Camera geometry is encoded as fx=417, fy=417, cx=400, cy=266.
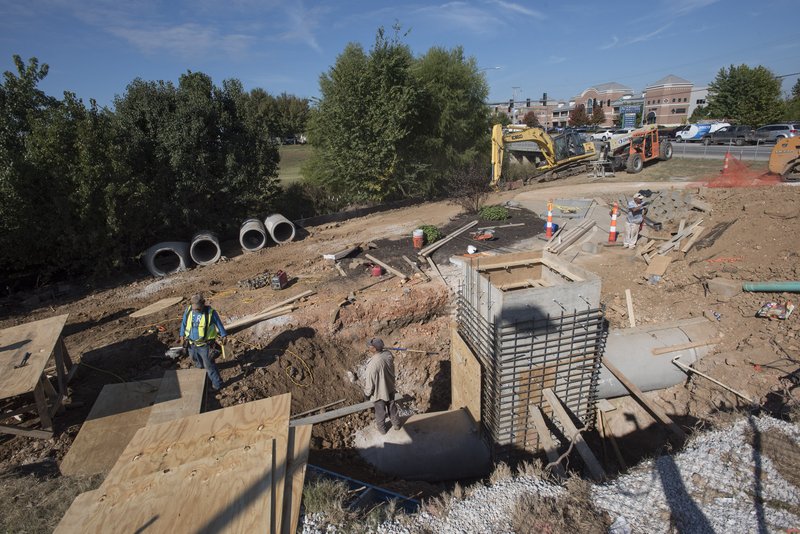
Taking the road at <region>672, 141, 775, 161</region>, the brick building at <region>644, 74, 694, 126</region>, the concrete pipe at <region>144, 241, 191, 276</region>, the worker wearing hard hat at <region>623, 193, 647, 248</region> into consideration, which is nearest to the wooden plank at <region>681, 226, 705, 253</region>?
the worker wearing hard hat at <region>623, 193, 647, 248</region>

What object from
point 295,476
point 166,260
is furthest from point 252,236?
point 295,476

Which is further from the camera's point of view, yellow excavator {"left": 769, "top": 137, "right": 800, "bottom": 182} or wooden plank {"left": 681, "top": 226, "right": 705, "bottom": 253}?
yellow excavator {"left": 769, "top": 137, "right": 800, "bottom": 182}

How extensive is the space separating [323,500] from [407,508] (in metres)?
1.04

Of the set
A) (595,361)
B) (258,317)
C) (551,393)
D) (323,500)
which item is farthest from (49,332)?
(595,361)

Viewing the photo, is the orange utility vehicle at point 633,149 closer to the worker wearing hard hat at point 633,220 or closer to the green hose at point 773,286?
the worker wearing hard hat at point 633,220

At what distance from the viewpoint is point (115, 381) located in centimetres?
773

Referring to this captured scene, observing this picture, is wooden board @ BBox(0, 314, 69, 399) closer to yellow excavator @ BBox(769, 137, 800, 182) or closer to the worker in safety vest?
the worker in safety vest

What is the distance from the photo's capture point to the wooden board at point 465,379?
6.36 m

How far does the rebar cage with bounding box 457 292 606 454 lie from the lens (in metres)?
5.79

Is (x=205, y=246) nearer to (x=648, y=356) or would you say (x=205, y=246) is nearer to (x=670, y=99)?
(x=648, y=356)

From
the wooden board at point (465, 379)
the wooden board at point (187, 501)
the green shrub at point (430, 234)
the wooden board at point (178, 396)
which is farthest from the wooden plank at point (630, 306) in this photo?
the wooden board at point (178, 396)

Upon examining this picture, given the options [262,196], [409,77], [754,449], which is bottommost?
[754,449]

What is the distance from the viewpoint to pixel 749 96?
37.8m

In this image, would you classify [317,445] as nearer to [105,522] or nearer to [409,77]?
[105,522]
